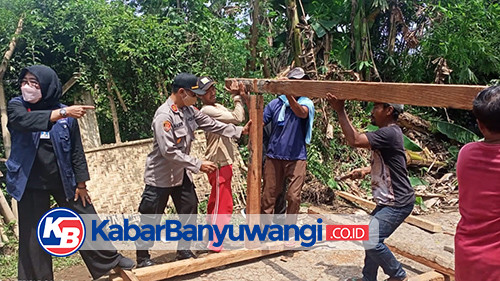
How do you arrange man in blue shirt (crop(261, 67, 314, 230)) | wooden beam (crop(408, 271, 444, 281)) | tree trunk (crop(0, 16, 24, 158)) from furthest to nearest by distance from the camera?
1. tree trunk (crop(0, 16, 24, 158))
2. man in blue shirt (crop(261, 67, 314, 230))
3. wooden beam (crop(408, 271, 444, 281))

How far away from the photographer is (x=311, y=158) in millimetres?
6586

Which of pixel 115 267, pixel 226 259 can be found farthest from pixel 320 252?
pixel 115 267

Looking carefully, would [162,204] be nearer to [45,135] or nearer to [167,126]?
[167,126]

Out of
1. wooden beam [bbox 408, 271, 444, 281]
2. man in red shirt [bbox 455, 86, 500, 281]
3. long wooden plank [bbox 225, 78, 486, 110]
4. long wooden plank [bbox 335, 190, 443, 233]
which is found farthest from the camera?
long wooden plank [bbox 335, 190, 443, 233]

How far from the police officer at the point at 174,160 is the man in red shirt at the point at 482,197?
7.12 feet

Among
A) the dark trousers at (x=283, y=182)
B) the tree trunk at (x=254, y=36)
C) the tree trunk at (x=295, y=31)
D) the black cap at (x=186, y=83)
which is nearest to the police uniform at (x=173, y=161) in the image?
the black cap at (x=186, y=83)

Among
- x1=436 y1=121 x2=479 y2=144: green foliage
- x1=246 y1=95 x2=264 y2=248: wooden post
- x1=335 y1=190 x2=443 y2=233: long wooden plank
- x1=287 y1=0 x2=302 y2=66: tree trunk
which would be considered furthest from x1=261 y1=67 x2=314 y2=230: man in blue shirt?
x1=436 y1=121 x2=479 y2=144: green foliage

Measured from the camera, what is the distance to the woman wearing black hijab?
2959 mm

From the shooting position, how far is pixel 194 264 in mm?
3779

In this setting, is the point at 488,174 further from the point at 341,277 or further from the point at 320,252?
the point at 320,252

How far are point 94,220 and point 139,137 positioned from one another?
259 cm

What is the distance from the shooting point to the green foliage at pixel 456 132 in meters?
7.52

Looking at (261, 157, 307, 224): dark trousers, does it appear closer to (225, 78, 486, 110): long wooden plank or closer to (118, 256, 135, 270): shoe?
(225, 78, 486, 110): long wooden plank

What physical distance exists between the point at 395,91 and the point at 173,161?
1936mm
